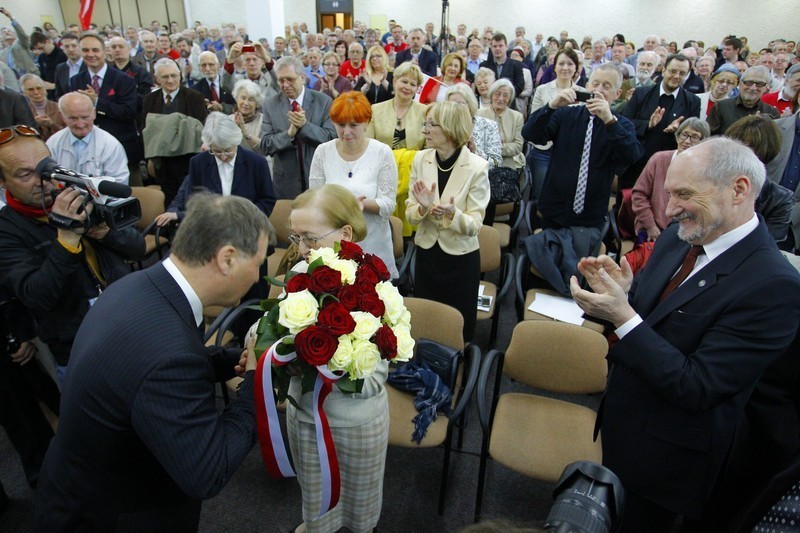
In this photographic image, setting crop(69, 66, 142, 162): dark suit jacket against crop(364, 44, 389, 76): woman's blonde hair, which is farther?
crop(364, 44, 389, 76): woman's blonde hair

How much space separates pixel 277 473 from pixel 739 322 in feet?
5.14

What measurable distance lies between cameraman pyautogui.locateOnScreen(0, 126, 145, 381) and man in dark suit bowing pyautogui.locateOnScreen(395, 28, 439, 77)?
7563 millimetres

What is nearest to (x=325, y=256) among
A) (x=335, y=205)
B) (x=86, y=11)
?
(x=335, y=205)

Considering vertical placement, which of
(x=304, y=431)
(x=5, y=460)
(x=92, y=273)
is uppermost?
(x=92, y=273)

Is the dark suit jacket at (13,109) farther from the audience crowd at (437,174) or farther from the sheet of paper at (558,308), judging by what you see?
the sheet of paper at (558,308)

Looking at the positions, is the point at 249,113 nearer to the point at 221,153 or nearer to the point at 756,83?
the point at 221,153

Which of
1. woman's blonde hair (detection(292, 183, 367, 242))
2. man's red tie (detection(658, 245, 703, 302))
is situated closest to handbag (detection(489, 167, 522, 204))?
woman's blonde hair (detection(292, 183, 367, 242))

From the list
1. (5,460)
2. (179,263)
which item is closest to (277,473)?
(179,263)

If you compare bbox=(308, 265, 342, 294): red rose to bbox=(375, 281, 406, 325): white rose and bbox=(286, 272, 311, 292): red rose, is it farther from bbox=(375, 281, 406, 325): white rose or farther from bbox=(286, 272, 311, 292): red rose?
bbox=(375, 281, 406, 325): white rose

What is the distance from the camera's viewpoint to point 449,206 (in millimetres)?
2713

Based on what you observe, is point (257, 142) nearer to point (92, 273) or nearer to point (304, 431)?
point (92, 273)

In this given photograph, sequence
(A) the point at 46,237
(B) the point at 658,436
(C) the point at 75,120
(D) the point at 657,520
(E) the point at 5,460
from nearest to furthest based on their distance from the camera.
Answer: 1. (B) the point at 658,436
2. (D) the point at 657,520
3. (A) the point at 46,237
4. (E) the point at 5,460
5. (C) the point at 75,120

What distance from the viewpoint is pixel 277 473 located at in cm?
157

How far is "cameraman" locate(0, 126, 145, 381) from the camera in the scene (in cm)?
187
